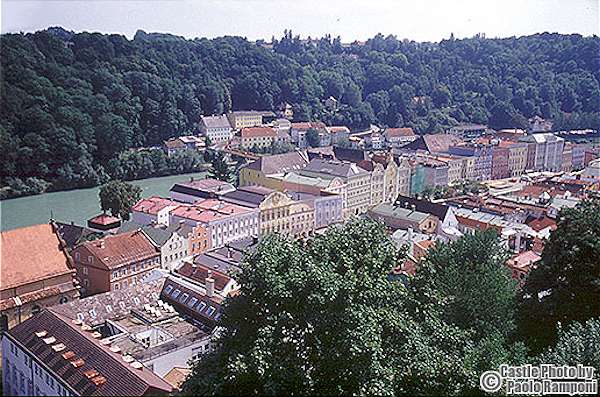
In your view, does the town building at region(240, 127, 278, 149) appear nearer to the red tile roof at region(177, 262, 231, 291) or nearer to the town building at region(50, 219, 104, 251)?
the town building at region(50, 219, 104, 251)

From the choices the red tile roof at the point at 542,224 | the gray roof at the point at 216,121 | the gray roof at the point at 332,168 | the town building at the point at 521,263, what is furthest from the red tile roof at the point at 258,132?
the town building at the point at 521,263

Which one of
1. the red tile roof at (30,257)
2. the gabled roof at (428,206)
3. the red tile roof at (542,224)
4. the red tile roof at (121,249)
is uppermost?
the red tile roof at (30,257)

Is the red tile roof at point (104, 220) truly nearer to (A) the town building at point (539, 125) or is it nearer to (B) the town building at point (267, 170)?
(B) the town building at point (267, 170)

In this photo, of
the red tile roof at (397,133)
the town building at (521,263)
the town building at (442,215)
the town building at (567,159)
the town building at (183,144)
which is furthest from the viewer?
the red tile roof at (397,133)

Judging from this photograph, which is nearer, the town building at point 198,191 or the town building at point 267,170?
the town building at point 198,191

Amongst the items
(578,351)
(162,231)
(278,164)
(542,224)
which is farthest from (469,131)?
(578,351)

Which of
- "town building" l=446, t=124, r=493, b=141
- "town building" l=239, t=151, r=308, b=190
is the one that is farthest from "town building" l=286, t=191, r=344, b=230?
"town building" l=446, t=124, r=493, b=141

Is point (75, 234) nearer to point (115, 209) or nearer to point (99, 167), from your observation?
point (115, 209)

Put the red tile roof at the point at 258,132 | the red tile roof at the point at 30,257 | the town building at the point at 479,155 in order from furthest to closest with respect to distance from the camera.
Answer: the red tile roof at the point at 258,132, the town building at the point at 479,155, the red tile roof at the point at 30,257

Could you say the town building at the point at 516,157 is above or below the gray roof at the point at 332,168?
below
